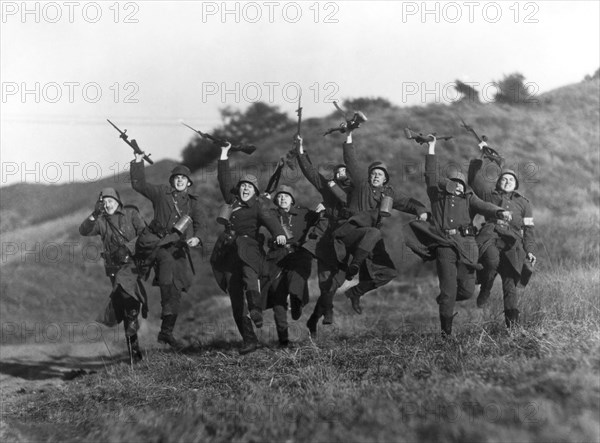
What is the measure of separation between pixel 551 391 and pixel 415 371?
157 centimetres

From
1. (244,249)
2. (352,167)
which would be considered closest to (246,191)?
(244,249)

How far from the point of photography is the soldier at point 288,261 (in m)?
11.2

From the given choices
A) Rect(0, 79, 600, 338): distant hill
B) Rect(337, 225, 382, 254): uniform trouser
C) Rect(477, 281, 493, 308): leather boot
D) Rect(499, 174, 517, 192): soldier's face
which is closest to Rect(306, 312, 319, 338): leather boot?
Rect(337, 225, 382, 254): uniform trouser

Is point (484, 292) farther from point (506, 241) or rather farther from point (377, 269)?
point (377, 269)

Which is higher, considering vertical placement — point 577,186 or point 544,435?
point 577,186

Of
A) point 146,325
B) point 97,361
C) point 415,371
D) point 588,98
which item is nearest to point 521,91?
point 588,98

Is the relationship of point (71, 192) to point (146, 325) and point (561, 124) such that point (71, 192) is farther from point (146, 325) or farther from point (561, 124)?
point (561, 124)

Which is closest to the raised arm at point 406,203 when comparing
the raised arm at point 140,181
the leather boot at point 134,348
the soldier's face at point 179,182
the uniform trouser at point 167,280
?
the soldier's face at point 179,182

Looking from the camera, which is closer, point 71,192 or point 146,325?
point 146,325

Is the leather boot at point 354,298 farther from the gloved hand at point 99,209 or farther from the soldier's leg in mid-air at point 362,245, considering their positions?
the gloved hand at point 99,209

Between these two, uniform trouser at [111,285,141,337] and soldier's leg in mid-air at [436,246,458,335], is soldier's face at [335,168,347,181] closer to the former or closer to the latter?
soldier's leg in mid-air at [436,246,458,335]

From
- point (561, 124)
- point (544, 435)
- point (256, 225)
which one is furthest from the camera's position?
point (561, 124)

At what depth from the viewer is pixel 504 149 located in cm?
3059

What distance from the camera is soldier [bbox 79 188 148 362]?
1145 centimetres
